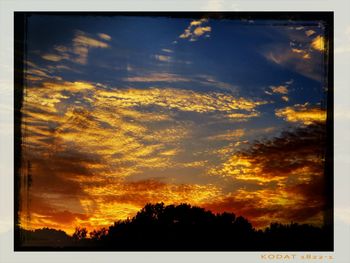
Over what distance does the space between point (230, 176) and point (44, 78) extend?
190 centimetres

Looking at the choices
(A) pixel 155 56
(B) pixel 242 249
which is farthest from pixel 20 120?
(B) pixel 242 249

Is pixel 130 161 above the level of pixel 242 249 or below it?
above

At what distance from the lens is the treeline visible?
169 inches

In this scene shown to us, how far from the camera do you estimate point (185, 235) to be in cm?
432

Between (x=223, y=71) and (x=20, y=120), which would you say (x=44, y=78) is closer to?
(x=20, y=120)

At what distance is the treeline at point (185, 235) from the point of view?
4297 millimetres

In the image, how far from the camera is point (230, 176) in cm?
432

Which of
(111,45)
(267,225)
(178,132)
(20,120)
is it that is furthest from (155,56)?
(267,225)

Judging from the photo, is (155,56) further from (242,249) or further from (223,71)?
(242,249)

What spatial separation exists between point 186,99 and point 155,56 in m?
0.48
